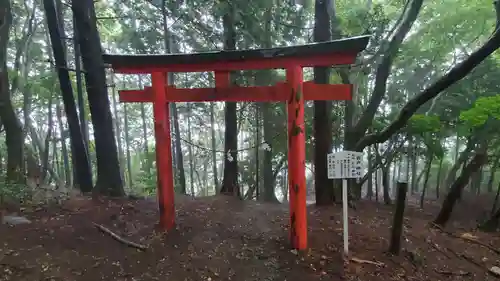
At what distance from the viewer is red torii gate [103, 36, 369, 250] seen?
4746 mm

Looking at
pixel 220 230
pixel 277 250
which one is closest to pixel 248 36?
pixel 220 230

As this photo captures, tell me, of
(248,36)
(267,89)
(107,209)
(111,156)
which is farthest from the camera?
(248,36)

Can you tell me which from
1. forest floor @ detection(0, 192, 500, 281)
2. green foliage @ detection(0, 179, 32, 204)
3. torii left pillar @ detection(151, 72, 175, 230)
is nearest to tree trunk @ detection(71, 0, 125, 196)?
forest floor @ detection(0, 192, 500, 281)

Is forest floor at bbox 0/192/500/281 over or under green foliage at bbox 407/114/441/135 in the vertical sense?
under

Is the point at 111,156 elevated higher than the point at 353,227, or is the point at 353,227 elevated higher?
the point at 111,156

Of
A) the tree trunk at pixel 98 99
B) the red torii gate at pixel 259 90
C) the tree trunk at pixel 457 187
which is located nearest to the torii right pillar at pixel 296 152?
the red torii gate at pixel 259 90

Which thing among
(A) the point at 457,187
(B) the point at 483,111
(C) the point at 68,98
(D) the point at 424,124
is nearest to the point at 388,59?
(D) the point at 424,124

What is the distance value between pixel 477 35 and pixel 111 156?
1163 centimetres

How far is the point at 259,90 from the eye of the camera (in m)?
5.08

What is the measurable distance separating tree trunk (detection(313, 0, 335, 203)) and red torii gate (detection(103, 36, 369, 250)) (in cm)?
257

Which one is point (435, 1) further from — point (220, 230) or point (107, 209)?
point (107, 209)

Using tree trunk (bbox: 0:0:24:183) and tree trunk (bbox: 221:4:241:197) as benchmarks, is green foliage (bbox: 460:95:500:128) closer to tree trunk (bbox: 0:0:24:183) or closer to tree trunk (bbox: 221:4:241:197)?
tree trunk (bbox: 221:4:241:197)

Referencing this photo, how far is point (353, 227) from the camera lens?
6293 mm

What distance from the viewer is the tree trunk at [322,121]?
7.27m
